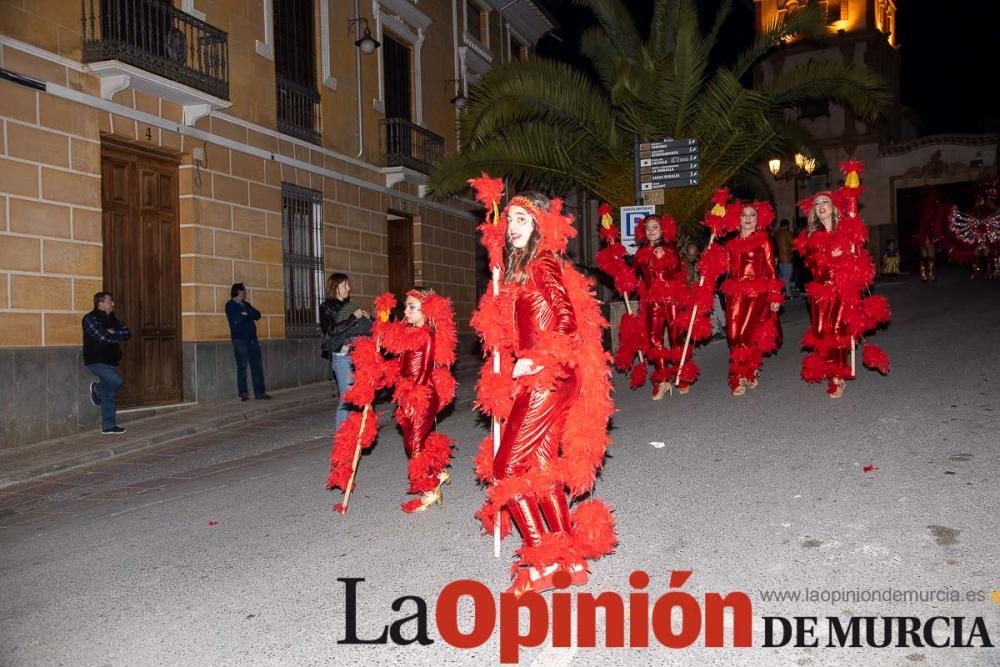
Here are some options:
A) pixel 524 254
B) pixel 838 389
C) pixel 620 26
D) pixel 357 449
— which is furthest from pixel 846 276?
pixel 620 26

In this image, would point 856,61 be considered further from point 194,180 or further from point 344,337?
point 344,337

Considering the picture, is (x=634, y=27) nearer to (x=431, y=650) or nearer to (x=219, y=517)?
(x=219, y=517)

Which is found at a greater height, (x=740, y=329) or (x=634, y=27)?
(x=634, y=27)

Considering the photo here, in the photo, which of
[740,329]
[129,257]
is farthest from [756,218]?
[129,257]

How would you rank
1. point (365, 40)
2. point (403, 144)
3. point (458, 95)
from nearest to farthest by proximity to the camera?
point (365, 40)
point (403, 144)
point (458, 95)

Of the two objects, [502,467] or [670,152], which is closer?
[502,467]

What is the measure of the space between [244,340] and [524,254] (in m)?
10.2

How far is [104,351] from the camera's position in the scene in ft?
35.9

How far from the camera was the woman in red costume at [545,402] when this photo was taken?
4.36m

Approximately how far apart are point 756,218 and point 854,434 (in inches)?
120

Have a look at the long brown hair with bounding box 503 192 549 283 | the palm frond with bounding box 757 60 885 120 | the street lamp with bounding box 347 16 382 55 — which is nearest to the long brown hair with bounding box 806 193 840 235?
the palm frond with bounding box 757 60 885 120

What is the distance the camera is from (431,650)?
153 inches

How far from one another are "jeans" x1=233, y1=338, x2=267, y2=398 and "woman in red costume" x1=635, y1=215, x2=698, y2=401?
672cm

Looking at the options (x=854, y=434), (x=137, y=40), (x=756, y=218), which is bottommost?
(x=854, y=434)
